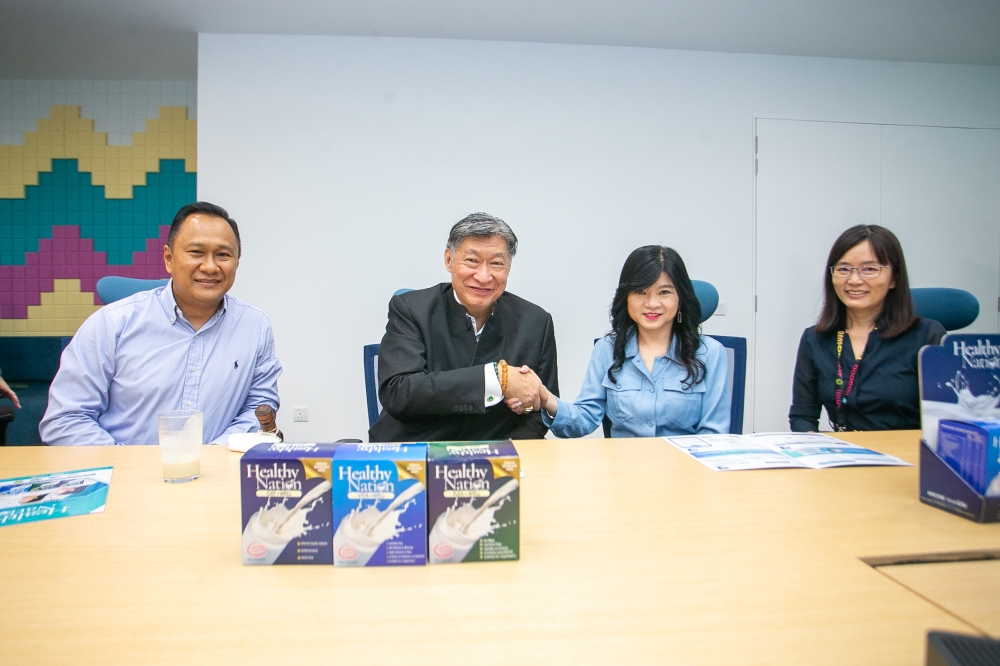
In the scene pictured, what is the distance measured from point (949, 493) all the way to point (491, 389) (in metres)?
1.07

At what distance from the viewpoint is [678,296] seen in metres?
1.84

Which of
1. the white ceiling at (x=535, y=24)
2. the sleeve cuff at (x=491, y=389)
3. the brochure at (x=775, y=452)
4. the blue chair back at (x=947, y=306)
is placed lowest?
the brochure at (x=775, y=452)

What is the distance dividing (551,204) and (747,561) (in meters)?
3.02

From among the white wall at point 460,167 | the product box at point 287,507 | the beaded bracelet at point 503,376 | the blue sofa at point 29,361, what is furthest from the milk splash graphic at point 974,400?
the blue sofa at point 29,361

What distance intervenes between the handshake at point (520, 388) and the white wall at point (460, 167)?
1977mm

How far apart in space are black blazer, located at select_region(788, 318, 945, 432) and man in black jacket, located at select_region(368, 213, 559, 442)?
38.0 inches

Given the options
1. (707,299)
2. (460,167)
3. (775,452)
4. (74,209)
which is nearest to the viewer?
(775,452)

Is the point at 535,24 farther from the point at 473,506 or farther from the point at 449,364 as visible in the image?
the point at 473,506

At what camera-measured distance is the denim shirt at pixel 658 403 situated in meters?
1.77

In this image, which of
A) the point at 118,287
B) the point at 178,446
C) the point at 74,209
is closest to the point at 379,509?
the point at 178,446

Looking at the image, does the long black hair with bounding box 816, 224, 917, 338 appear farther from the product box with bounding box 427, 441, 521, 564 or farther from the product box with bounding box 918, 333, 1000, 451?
the product box with bounding box 427, 441, 521, 564

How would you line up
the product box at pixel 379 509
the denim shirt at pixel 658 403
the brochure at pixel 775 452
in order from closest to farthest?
the product box at pixel 379 509
the brochure at pixel 775 452
the denim shirt at pixel 658 403

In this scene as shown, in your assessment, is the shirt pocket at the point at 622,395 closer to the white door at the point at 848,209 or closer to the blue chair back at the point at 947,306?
the blue chair back at the point at 947,306

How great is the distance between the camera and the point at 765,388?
3.79 meters
